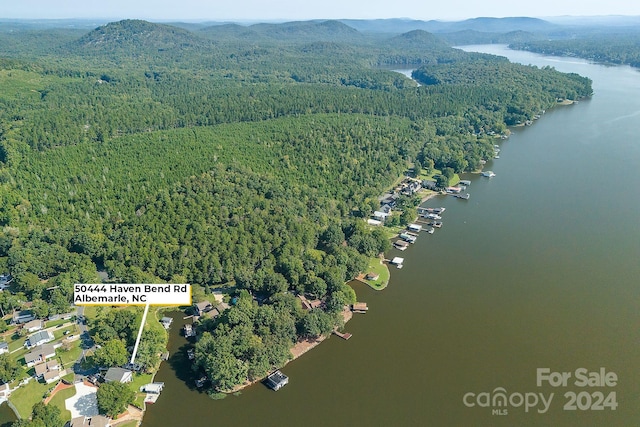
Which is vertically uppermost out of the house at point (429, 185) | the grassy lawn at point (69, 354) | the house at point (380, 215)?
the house at point (429, 185)

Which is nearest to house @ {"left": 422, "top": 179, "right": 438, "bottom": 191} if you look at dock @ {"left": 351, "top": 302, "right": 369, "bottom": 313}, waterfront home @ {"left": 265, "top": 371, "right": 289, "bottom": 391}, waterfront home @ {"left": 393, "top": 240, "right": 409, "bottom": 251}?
waterfront home @ {"left": 393, "top": 240, "right": 409, "bottom": 251}

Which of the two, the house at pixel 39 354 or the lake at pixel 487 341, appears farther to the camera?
the house at pixel 39 354

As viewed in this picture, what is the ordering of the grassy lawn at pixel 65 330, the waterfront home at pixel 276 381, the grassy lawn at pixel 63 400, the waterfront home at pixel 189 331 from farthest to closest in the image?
1. the waterfront home at pixel 189 331
2. the grassy lawn at pixel 65 330
3. the waterfront home at pixel 276 381
4. the grassy lawn at pixel 63 400

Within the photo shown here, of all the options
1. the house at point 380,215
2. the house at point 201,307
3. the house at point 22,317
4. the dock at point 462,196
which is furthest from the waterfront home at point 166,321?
the dock at point 462,196

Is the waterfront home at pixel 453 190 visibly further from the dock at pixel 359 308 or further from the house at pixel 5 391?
the house at pixel 5 391

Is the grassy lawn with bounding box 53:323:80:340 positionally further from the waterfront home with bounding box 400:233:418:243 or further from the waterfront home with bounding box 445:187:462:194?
the waterfront home with bounding box 445:187:462:194

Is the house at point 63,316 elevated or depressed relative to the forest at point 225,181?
depressed

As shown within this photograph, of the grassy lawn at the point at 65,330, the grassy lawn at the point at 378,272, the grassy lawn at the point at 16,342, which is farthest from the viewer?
the grassy lawn at the point at 378,272
